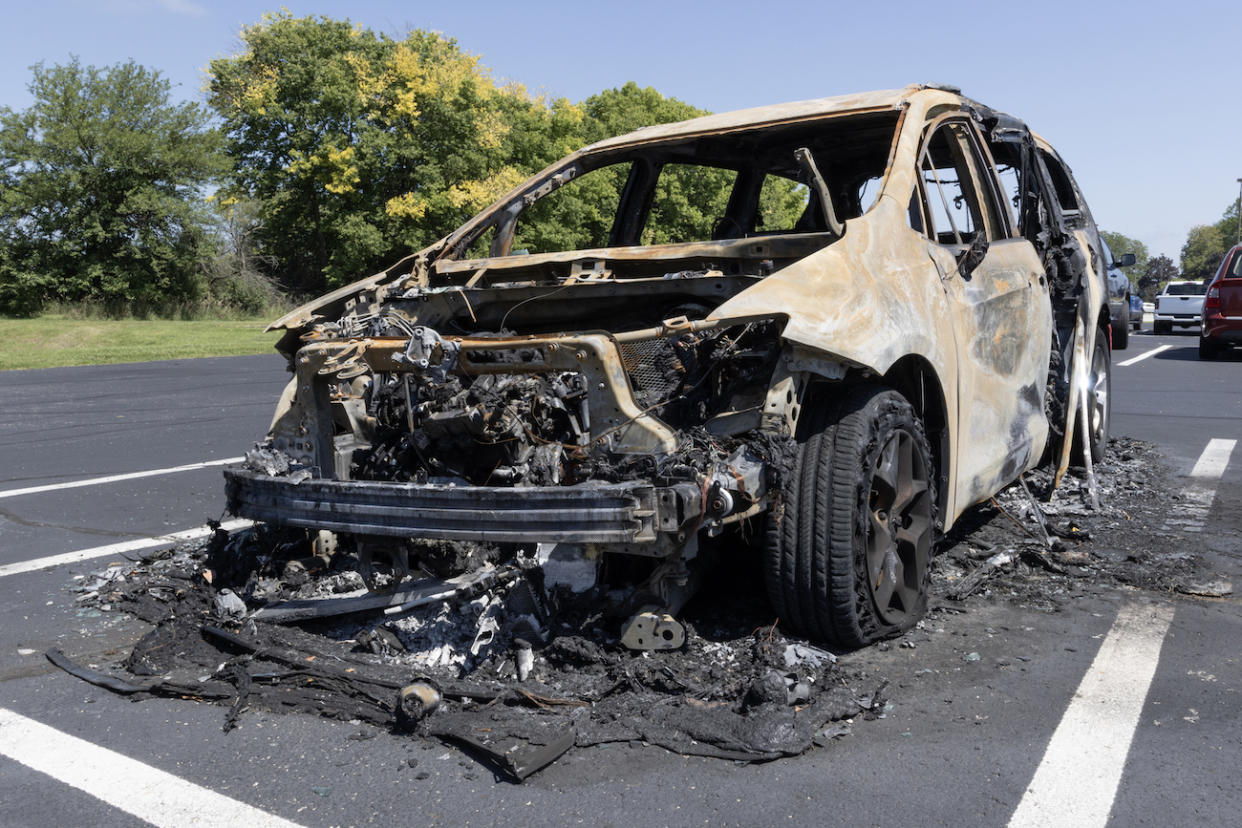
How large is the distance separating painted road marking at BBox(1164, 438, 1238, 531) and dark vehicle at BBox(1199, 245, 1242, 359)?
1038cm

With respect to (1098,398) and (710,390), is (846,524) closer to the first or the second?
(710,390)

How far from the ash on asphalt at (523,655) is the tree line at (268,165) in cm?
3279

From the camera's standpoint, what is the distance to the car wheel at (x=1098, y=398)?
6.73 metres

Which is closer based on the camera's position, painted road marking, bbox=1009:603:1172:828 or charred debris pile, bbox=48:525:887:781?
painted road marking, bbox=1009:603:1172:828

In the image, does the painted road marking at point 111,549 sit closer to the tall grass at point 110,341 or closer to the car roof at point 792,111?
the car roof at point 792,111

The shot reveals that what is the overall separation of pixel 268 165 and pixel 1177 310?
32.3m

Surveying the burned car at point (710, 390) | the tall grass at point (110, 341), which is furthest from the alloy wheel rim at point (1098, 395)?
the tall grass at point (110, 341)

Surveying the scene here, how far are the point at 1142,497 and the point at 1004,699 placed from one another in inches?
141

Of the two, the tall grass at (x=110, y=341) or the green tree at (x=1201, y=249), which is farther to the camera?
the green tree at (x=1201, y=249)

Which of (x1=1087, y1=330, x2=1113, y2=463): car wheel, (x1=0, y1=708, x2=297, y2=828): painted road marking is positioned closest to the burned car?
(x1=0, y1=708, x2=297, y2=828): painted road marking

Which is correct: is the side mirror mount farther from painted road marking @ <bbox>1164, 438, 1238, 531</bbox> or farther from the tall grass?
the tall grass

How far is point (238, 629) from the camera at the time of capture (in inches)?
154

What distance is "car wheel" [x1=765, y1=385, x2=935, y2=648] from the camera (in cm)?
336

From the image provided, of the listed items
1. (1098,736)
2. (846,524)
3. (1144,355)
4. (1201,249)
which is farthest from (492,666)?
(1201,249)
